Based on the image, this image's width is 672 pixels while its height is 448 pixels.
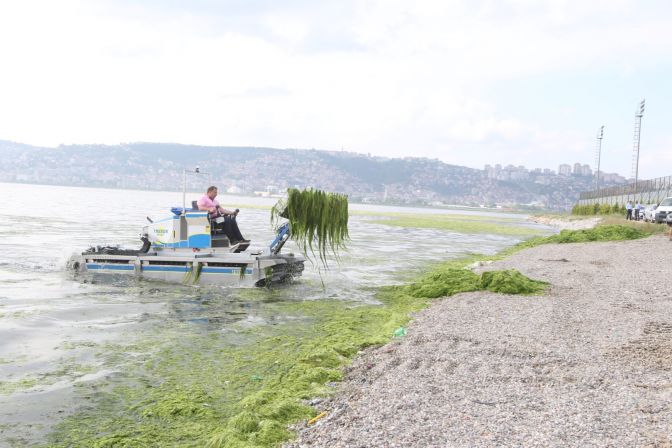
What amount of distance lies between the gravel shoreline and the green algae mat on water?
1.46ft

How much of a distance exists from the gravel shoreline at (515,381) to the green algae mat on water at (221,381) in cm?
45

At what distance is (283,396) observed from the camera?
6148mm

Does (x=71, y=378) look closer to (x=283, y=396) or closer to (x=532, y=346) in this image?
(x=283, y=396)

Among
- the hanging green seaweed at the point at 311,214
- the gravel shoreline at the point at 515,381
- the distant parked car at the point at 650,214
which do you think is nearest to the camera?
the gravel shoreline at the point at 515,381

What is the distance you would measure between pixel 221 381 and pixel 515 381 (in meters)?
3.60

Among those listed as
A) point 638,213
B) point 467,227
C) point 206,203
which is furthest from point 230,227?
point 467,227

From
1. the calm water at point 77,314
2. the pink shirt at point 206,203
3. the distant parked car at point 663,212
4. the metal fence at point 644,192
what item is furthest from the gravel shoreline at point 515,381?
the metal fence at point 644,192

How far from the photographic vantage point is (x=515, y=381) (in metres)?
6.00

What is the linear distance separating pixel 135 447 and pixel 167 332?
15.2ft

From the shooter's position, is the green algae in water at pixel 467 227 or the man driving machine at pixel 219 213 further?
the green algae in water at pixel 467 227

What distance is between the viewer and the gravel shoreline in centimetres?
460

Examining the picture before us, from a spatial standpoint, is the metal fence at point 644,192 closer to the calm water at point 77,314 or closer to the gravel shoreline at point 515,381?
the calm water at point 77,314

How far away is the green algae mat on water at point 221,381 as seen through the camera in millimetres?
5461

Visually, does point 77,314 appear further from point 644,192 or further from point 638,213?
point 644,192
